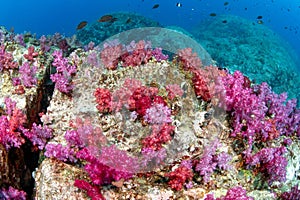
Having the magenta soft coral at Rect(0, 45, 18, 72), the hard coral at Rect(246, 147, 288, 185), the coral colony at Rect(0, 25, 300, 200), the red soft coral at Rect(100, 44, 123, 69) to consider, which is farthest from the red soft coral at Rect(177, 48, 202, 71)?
the magenta soft coral at Rect(0, 45, 18, 72)

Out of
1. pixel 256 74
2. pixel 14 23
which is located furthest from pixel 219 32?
pixel 14 23

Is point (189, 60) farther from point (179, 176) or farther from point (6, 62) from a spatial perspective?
point (6, 62)

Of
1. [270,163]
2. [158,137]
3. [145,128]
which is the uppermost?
[145,128]

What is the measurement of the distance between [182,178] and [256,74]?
15242 millimetres

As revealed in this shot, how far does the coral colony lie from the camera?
195 inches

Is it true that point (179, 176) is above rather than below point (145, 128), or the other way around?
below

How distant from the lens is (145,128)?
574cm

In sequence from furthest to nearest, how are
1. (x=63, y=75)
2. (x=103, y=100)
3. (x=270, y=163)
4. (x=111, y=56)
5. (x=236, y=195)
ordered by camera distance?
1. (x=111, y=56)
2. (x=63, y=75)
3. (x=103, y=100)
4. (x=270, y=163)
5. (x=236, y=195)

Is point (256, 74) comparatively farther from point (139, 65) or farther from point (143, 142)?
point (143, 142)

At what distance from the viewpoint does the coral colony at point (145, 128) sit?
4.95m

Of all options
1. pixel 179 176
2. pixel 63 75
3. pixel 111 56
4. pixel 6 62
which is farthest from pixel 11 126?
pixel 179 176

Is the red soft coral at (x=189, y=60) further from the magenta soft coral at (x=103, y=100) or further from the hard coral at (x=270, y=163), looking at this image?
the hard coral at (x=270, y=163)

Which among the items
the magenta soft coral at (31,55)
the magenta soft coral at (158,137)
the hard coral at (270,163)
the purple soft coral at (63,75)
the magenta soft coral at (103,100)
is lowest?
the hard coral at (270,163)

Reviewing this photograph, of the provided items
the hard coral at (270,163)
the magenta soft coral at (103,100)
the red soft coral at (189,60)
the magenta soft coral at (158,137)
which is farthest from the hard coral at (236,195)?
the red soft coral at (189,60)
